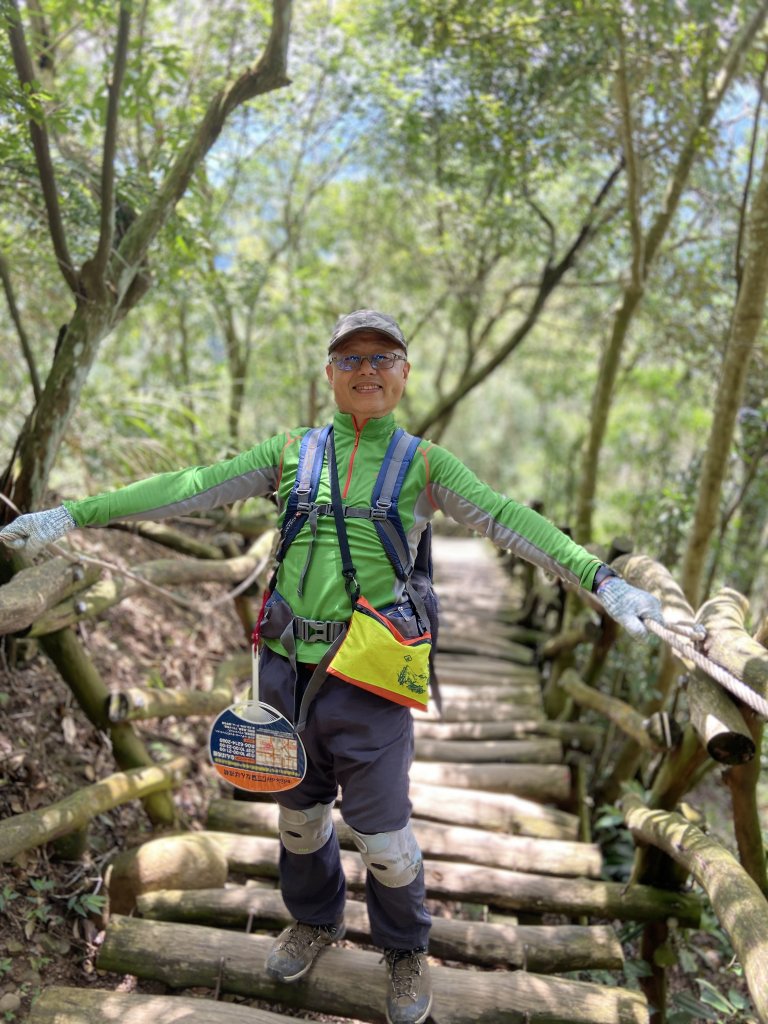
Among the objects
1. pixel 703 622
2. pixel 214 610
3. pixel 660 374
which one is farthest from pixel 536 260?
pixel 703 622

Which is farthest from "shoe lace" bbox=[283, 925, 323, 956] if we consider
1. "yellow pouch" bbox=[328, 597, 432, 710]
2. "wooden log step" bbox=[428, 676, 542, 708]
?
"wooden log step" bbox=[428, 676, 542, 708]

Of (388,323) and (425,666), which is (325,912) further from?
(388,323)

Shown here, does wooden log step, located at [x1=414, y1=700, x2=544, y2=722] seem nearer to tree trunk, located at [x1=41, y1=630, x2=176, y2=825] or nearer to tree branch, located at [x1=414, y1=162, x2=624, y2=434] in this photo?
tree trunk, located at [x1=41, y1=630, x2=176, y2=825]

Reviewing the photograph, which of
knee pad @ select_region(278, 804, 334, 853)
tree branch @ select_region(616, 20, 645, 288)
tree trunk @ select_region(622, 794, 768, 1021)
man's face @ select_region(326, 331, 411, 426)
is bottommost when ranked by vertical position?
knee pad @ select_region(278, 804, 334, 853)

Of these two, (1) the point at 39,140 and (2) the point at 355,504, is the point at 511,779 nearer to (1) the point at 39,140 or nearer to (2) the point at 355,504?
(2) the point at 355,504

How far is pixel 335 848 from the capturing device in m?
2.80

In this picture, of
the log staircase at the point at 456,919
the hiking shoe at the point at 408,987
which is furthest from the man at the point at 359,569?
the log staircase at the point at 456,919

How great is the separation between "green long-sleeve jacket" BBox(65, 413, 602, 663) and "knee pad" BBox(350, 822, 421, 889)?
1.96 ft

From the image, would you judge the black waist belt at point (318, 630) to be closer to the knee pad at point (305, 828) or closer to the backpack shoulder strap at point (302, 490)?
the backpack shoulder strap at point (302, 490)

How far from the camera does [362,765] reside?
94.9 inches

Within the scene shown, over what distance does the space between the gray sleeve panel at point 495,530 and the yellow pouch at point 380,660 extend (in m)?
0.41

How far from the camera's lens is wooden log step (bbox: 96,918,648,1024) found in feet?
8.43

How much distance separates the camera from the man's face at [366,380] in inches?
97.9

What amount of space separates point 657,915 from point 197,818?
7.71 feet
